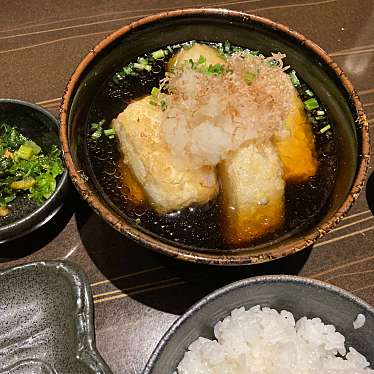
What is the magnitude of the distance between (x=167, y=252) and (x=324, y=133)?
92 cm

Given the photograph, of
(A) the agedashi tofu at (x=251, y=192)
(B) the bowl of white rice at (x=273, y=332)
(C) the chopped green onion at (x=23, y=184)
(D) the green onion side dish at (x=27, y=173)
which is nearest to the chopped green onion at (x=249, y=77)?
(A) the agedashi tofu at (x=251, y=192)

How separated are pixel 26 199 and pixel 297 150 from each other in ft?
3.80

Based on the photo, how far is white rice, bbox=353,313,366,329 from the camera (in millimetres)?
1672

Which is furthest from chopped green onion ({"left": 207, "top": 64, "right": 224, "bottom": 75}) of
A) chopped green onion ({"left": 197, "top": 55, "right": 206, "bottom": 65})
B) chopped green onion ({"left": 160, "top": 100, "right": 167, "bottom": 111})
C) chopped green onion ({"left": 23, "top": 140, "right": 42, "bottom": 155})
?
chopped green onion ({"left": 23, "top": 140, "right": 42, "bottom": 155})

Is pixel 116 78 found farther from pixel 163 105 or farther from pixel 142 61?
pixel 163 105

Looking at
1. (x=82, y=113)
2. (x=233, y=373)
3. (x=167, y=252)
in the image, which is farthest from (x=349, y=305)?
(x=82, y=113)

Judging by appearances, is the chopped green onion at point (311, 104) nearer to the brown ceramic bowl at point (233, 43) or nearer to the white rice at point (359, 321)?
the brown ceramic bowl at point (233, 43)

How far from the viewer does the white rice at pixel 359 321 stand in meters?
1.67

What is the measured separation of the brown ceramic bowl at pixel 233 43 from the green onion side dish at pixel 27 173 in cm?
23

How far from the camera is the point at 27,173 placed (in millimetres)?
2164

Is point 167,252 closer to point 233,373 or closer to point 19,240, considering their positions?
point 233,373

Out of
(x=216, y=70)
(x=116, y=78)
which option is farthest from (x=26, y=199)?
(x=216, y=70)

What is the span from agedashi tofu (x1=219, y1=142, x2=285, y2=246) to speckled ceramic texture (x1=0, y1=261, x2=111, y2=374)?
608 mm

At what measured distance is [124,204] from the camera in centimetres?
194
